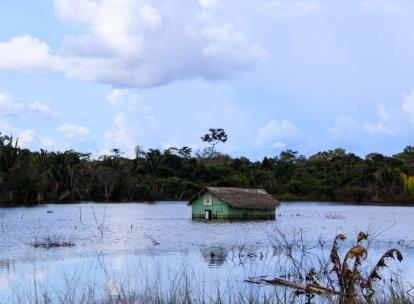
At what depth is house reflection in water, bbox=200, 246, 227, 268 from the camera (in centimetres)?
2084

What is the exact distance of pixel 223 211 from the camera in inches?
1742

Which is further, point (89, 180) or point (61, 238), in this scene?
point (89, 180)

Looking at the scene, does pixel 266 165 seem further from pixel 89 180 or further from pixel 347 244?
pixel 347 244

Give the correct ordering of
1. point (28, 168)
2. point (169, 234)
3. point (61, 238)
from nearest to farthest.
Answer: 1. point (61, 238)
2. point (169, 234)
3. point (28, 168)

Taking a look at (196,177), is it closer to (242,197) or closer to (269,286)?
(242,197)

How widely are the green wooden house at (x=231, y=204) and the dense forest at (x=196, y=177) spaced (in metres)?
32.3

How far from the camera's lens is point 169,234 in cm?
3375

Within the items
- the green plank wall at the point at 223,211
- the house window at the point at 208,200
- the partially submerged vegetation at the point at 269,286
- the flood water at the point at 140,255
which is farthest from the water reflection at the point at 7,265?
the house window at the point at 208,200

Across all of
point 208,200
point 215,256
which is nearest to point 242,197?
point 208,200

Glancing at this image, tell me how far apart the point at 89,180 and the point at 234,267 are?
6894cm

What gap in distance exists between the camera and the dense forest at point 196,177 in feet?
276

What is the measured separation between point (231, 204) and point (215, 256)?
2079 centimetres

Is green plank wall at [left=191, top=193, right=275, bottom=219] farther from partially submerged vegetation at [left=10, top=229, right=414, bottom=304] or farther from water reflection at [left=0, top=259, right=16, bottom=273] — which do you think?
water reflection at [left=0, top=259, right=16, bottom=273]

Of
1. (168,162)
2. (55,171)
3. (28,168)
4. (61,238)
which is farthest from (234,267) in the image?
(168,162)
